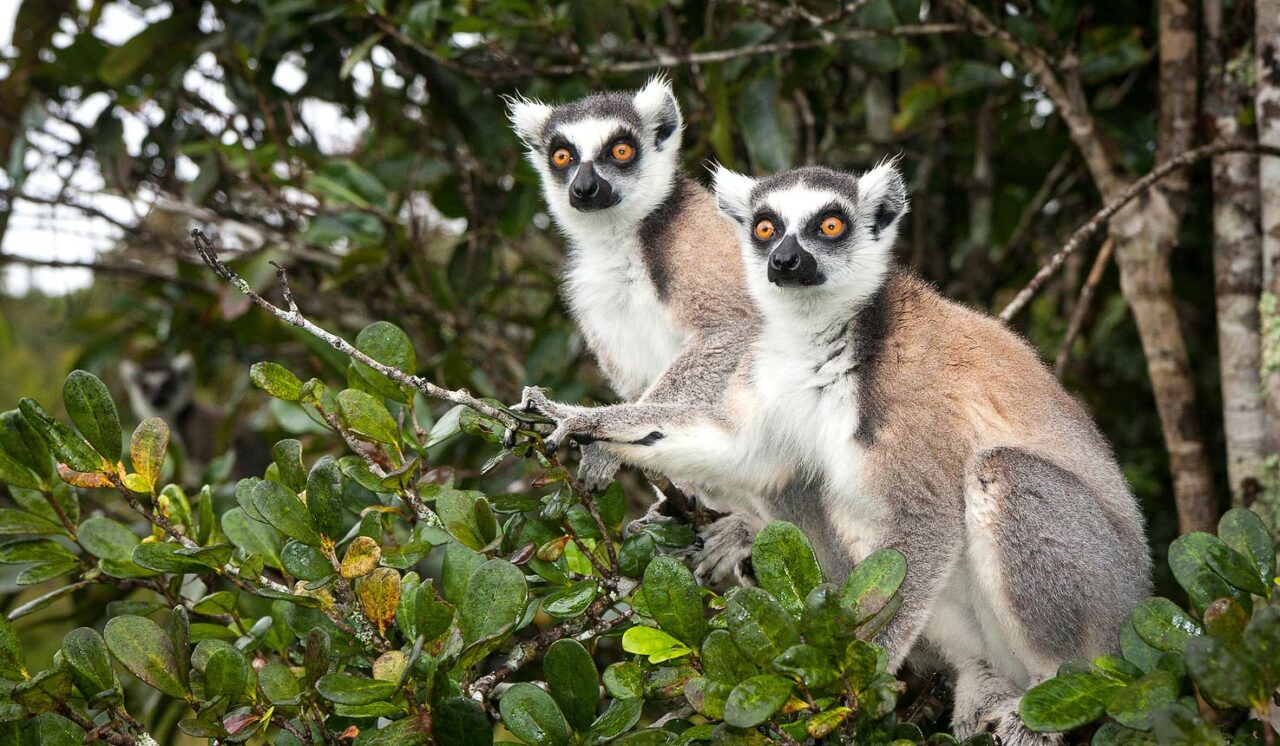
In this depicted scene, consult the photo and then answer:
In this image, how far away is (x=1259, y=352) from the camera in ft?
13.8

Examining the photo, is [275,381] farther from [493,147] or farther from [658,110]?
[493,147]

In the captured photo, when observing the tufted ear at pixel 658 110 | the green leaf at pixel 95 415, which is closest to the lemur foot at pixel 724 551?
the tufted ear at pixel 658 110

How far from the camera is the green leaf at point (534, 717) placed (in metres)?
2.36

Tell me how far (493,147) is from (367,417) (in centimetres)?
322

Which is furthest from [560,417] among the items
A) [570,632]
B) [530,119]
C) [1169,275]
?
[1169,275]

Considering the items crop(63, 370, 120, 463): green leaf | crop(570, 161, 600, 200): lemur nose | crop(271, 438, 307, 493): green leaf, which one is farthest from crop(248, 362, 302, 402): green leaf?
crop(570, 161, 600, 200): lemur nose

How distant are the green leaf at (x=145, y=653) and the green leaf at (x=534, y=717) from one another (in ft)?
2.55

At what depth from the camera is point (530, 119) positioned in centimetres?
491

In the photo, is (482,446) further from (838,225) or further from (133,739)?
(133,739)

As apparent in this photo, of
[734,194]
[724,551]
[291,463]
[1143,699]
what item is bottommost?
[724,551]

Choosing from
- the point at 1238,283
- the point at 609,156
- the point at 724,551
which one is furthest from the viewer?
the point at 609,156

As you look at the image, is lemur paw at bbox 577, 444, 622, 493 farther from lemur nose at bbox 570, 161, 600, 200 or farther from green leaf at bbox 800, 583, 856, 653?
green leaf at bbox 800, 583, 856, 653

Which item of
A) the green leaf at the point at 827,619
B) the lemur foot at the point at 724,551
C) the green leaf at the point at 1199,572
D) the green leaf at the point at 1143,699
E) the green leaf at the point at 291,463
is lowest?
the lemur foot at the point at 724,551

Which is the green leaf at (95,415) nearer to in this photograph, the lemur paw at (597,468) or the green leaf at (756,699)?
the lemur paw at (597,468)
